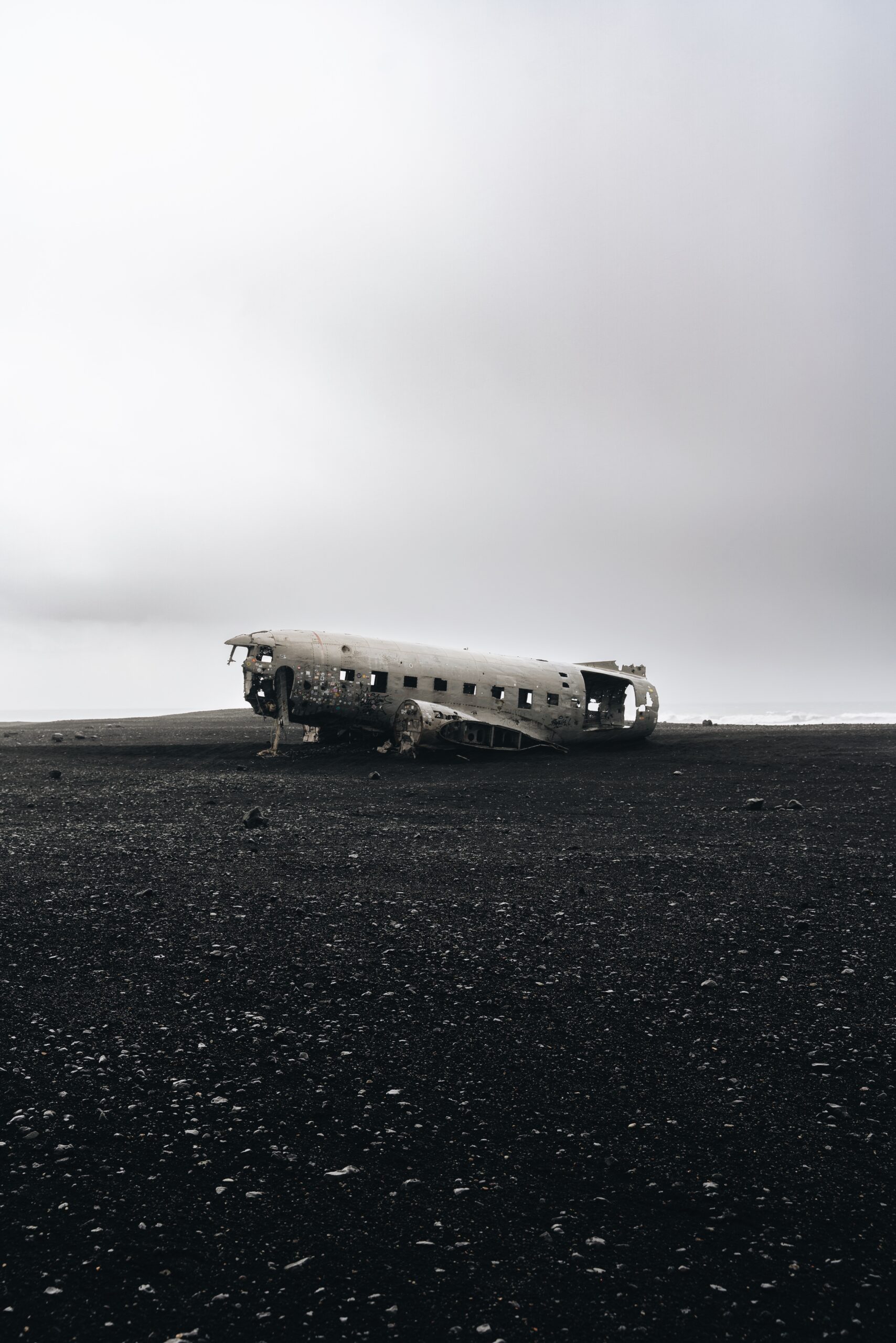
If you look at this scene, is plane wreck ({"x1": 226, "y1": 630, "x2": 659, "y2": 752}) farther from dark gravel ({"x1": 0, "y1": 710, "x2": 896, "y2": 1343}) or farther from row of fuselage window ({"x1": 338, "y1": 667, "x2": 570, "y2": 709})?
dark gravel ({"x1": 0, "y1": 710, "x2": 896, "y2": 1343})

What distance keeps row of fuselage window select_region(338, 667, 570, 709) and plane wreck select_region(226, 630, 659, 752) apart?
28 mm

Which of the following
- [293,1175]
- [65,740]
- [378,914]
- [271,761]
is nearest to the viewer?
[293,1175]

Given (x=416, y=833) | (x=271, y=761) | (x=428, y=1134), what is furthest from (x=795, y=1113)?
(x=271, y=761)

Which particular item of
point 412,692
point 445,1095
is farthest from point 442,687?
point 445,1095

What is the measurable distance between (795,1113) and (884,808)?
12255mm

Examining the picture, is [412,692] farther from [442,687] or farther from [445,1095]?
[445,1095]

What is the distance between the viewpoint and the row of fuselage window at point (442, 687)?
82.3 ft

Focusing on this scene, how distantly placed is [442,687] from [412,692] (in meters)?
1.22

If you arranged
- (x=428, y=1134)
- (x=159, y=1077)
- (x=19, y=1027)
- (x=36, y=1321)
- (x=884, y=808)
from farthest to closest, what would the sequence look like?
(x=884, y=808)
(x=19, y=1027)
(x=159, y=1077)
(x=428, y=1134)
(x=36, y=1321)

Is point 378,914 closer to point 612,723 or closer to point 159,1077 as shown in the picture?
point 159,1077

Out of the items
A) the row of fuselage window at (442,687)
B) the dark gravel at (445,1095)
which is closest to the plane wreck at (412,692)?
the row of fuselage window at (442,687)

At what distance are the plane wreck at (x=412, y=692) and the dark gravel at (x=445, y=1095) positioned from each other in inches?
546

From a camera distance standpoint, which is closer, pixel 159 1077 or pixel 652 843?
pixel 159 1077

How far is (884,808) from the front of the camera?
1466 cm
